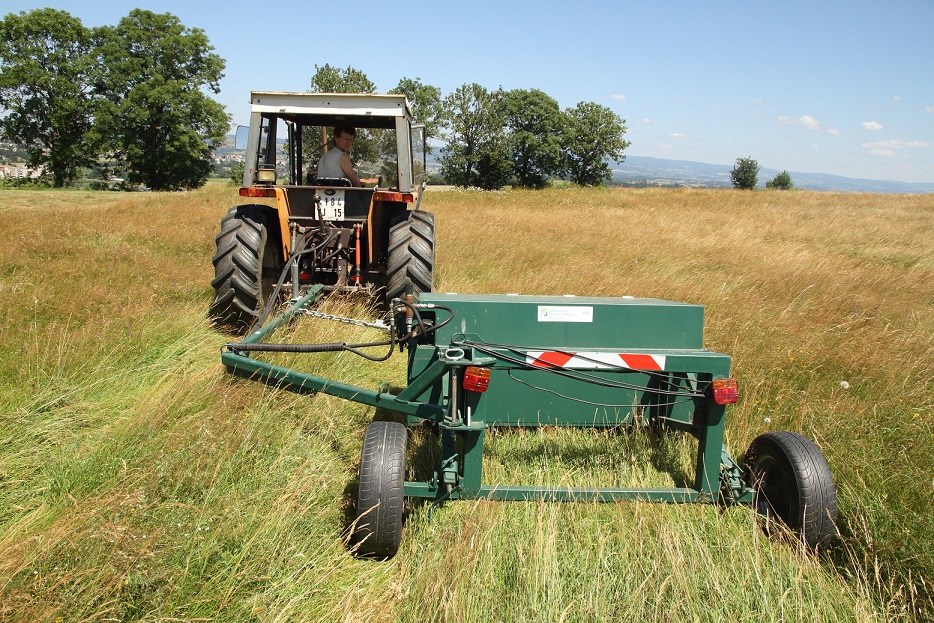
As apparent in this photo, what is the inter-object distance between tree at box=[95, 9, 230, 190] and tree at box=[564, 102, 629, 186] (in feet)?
122

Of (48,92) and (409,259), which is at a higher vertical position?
(48,92)

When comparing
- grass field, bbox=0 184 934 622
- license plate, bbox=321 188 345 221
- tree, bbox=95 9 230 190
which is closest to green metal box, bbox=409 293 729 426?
grass field, bbox=0 184 934 622

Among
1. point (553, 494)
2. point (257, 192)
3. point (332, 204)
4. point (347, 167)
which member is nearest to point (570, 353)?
point (553, 494)

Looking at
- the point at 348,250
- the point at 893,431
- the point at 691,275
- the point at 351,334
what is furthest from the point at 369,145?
the point at 893,431

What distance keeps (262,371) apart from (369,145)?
4.48 m

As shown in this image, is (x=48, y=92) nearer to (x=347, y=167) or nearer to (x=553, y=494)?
(x=347, y=167)

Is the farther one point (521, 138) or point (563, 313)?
point (521, 138)

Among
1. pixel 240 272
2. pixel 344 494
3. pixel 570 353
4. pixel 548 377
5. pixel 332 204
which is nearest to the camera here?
pixel 570 353

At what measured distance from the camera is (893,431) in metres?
3.49

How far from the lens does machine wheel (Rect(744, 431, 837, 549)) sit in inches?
99.1

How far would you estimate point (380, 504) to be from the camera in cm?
237

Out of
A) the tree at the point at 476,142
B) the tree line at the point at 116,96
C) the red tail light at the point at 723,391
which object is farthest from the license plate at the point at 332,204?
the tree at the point at 476,142

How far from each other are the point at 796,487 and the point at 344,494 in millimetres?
1881

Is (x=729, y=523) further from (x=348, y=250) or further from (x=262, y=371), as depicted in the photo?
(x=348, y=250)
